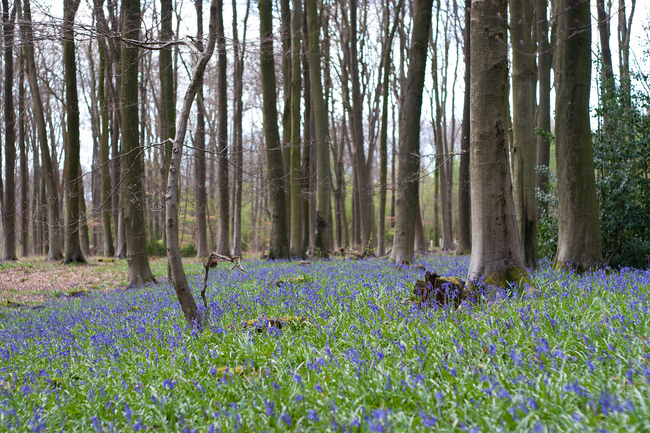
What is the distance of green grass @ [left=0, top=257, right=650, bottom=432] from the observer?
2451 mm

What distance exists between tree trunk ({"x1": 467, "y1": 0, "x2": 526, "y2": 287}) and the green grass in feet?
2.02

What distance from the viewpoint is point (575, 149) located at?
7266 millimetres

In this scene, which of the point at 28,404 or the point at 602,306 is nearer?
the point at 28,404

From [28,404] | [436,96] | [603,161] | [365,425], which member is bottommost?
[28,404]

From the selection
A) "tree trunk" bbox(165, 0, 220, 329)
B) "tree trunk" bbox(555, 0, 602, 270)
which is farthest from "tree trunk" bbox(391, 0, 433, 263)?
"tree trunk" bbox(165, 0, 220, 329)

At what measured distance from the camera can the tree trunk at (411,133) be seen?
35.9 feet

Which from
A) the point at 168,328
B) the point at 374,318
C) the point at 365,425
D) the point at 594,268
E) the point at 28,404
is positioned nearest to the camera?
the point at 365,425

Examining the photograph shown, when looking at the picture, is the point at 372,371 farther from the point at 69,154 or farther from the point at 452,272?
the point at 69,154

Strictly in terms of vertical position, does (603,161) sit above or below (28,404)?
above

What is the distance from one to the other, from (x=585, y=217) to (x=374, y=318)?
4.58 metres

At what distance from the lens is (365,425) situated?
8.01 feet

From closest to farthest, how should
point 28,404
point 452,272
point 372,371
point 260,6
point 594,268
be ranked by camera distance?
1. point 372,371
2. point 28,404
3. point 594,268
4. point 452,272
5. point 260,6

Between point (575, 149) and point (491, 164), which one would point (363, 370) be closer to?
point (491, 164)

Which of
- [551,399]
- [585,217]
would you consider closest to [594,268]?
[585,217]
